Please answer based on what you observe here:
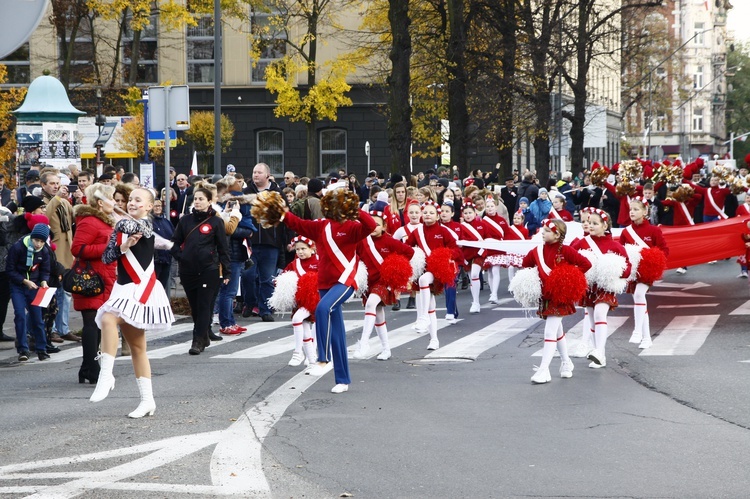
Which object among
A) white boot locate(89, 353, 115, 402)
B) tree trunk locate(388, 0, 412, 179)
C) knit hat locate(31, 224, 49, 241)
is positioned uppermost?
tree trunk locate(388, 0, 412, 179)

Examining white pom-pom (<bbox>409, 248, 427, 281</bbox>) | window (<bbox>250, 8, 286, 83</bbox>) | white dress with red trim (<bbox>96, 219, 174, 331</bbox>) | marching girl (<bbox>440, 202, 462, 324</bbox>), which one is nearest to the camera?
white dress with red trim (<bbox>96, 219, 174, 331</bbox>)

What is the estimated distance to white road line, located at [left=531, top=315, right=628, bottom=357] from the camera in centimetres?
1362

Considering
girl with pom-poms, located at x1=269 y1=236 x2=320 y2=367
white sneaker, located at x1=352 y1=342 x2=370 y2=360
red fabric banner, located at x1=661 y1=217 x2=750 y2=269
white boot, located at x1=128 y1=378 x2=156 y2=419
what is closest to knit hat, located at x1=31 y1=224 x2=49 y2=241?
girl with pom-poms, located at x1=269 y1=236 x2=320 y2=367

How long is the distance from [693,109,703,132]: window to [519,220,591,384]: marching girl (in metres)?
132

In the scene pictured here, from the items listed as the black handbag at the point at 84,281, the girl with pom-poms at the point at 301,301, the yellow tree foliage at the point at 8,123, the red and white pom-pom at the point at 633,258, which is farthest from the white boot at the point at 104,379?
the yellow tree foliage at the point at 8,123

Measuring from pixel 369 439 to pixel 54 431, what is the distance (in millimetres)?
2384

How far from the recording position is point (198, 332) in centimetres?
1336

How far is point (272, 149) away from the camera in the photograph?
2211 inches

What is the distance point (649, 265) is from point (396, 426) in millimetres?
5952

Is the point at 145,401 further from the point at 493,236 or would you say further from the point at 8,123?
the point at 8,123

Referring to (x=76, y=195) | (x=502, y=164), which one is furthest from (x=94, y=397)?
(x=502, y=164)

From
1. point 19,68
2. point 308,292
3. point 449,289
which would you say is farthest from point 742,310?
point 19,68

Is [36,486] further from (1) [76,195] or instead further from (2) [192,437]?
(1) [76,195]

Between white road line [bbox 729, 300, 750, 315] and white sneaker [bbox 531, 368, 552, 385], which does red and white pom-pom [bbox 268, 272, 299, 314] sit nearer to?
white sneaker [bbox 531, 368, 552, 385]
